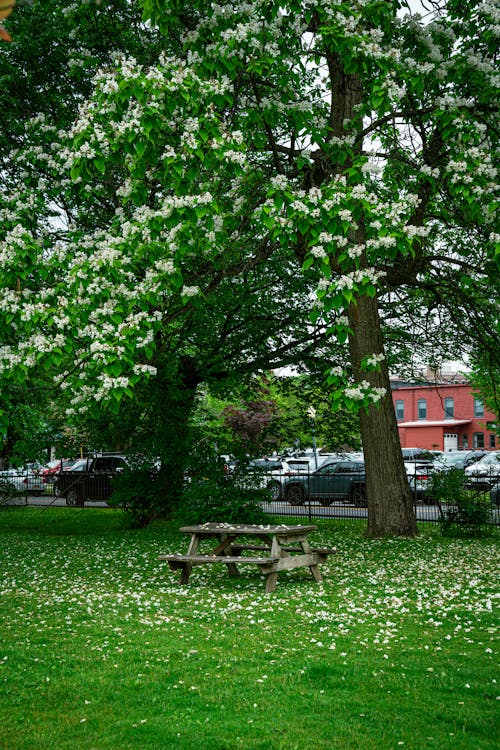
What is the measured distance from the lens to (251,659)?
6.04 meters

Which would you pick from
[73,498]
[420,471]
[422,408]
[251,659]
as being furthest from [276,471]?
[422,408]

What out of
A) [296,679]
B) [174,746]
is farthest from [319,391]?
[174,746]

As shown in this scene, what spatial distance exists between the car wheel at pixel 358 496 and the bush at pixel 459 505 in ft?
22.6

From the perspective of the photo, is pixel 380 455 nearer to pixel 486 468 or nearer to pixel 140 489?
pixel 140 489

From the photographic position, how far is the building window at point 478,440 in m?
60.1

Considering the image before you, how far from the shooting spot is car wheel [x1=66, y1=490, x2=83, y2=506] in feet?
88.5

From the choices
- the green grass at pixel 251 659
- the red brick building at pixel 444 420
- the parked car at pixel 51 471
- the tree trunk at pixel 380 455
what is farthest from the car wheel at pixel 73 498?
the red brick building at pixel 444 420

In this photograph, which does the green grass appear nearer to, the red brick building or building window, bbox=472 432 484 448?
the red brick building

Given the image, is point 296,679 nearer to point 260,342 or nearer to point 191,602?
point 191,602

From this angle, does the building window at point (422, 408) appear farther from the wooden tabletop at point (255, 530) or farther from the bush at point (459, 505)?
the wooden tabletop at point (255, 530)

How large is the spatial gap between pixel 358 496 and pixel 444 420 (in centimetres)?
4089

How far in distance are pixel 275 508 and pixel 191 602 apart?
54.2ft

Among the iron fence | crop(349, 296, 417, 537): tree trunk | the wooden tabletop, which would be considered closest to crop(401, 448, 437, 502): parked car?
the iron fence

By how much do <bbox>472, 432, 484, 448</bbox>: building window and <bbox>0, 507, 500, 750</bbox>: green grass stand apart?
167 ft
